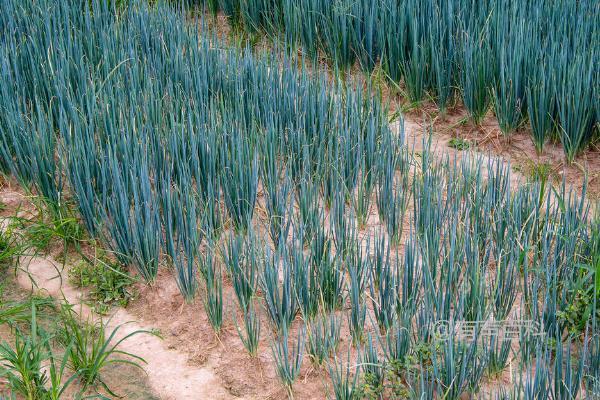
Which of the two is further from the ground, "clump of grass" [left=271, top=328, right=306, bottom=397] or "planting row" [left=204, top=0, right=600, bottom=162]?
"planting row" [left=204, top=0, right=600, bottom=162]

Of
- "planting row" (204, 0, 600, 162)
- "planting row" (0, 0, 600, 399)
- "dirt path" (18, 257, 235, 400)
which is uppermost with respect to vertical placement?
"planting row" (204, 0, 600, 162)

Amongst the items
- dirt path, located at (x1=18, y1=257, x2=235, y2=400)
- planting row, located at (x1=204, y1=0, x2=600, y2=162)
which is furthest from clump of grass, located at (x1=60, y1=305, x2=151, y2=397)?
planting row, located at (x1=204, y1=0, x2=600, y2=162)

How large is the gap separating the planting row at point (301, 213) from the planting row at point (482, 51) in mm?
435

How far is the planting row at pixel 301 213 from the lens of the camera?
2.41 meters

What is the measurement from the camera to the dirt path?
8.50ft

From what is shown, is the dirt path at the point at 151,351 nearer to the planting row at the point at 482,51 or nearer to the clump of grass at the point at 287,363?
the clump of grass at the point at 287,363

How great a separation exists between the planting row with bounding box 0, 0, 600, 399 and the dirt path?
18cm

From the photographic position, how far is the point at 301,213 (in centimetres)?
290

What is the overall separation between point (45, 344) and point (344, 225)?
109cm

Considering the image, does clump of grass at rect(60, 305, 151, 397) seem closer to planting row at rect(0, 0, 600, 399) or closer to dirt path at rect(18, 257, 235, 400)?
dirt path at rect(18, 257, 235, 400)

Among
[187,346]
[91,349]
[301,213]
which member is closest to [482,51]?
[301,213]

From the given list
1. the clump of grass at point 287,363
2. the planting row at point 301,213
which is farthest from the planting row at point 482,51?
the clump of grass at point 287,363

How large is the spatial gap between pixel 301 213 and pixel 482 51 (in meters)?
1.52

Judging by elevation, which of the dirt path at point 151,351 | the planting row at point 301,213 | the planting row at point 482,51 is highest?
the planting row at point 482,51
